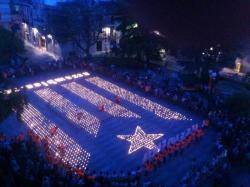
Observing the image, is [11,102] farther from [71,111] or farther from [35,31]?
[35,31]

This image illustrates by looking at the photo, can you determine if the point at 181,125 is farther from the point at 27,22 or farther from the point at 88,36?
the point at 27,22

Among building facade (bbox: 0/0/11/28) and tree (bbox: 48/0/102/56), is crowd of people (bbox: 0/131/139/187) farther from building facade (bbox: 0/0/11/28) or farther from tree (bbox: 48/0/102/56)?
building facade (bbox: 0/0/11/28)

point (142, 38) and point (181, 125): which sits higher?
point (142, 38)

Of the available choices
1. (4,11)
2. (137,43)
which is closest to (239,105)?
(137,43)

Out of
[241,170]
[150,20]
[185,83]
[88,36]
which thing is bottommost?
[241,170]

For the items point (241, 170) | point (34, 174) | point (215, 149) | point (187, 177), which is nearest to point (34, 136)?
point (34, 174)

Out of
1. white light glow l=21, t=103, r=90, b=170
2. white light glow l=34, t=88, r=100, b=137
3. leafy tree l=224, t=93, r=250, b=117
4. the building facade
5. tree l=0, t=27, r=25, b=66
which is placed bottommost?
white light glow l=21, t=103, r=90, b=170

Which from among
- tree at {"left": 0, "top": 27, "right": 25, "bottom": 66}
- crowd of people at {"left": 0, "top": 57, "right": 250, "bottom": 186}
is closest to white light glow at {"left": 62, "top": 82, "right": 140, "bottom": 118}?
crowd of people at {"left": 0, "top": 57, "right": 250, "bottom": 186}
